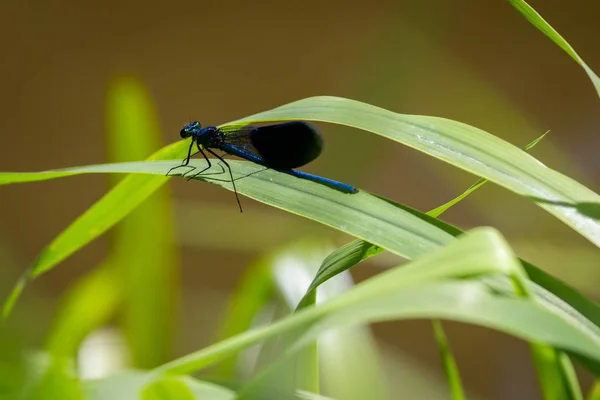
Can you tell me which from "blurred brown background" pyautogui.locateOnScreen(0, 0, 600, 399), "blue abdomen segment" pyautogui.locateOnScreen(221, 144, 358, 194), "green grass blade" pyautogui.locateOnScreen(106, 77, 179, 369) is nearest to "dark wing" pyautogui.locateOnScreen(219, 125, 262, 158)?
"blue abdomen segment" pyautogui.locateOnScreen(221, 144, 358, 194)

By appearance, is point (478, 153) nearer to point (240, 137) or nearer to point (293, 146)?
point (293, 146)

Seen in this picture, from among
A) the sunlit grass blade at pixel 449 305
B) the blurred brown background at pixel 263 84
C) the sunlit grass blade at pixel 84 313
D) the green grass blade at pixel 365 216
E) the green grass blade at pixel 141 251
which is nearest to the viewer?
the sunlit grass blade at pixel 449 305

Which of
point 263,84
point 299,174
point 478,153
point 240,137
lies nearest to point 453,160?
point 478,153

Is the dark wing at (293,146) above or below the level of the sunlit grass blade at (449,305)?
above

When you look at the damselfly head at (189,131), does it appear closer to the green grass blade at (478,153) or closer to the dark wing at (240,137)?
the dark wing at (240,137)

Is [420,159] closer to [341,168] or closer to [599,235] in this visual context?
[341,168]

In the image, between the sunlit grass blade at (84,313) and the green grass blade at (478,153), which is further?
the sunlit grass blade at (84,313)

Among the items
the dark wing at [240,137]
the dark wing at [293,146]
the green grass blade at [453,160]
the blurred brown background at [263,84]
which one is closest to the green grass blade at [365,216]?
the green grass blade at [453,160]

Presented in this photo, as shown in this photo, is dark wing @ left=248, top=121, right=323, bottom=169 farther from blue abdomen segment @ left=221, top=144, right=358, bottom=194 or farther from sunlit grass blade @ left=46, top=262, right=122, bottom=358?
sunlit grass blade @ left=46, top=262, right=122, bottom=358
